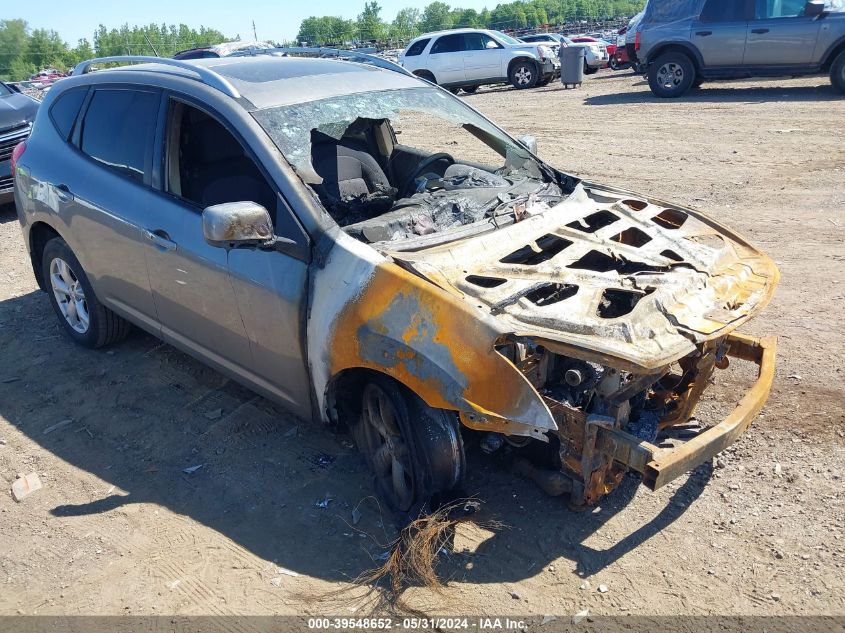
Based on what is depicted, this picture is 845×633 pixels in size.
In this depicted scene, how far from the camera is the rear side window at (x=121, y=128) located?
4.19m

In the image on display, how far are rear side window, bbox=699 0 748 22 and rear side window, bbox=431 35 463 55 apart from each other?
739cm

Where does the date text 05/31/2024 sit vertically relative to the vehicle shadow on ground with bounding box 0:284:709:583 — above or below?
below

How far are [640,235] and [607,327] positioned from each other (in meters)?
1.13

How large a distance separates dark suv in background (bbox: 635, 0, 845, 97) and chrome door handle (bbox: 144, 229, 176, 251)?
42.1ft

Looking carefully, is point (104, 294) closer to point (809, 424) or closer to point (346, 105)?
point (346, 105)

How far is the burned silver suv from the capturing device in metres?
2.86

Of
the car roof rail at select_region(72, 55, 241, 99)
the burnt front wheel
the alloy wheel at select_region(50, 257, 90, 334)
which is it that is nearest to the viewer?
the burnt front wheel

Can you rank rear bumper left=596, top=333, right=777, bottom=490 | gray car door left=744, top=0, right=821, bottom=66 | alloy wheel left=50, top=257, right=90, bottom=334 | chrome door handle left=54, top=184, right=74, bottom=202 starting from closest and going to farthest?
1. rear bumper left=596, top=333, right=777, bottom=490
2. chrome door handle left=54, top=184, right=74, bottom=202
3. alloy wheel left=50, top=257, right=90, bottom=334
4. gray car door left=744, top=0, right=821, bottom=66

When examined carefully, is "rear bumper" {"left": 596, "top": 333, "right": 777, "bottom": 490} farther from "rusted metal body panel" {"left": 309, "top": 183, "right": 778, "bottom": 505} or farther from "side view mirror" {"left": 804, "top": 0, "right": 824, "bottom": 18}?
"side view mirror" {"left": 804, "top": 0, "right": 824, "bottom": 18}

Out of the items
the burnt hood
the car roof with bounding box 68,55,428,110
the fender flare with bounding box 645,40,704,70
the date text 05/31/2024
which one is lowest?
the date text 05/31/2024

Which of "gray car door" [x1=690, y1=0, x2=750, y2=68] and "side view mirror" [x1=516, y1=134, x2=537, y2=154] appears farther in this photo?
"gray car door" [x1=690, y1=0, x2=750, y2=68]

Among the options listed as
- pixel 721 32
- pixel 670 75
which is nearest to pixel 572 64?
pixel 670 75

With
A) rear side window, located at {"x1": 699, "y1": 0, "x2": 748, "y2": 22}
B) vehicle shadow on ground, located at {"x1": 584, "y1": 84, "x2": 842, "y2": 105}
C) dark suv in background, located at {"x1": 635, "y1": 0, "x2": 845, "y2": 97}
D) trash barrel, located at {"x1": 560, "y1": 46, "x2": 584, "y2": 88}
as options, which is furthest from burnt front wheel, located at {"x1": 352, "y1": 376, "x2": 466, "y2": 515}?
trash barrel, located at {"x1": 560, "y1": 46, "x2": 584, "y2": 88}

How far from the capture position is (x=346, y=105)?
159 inches
